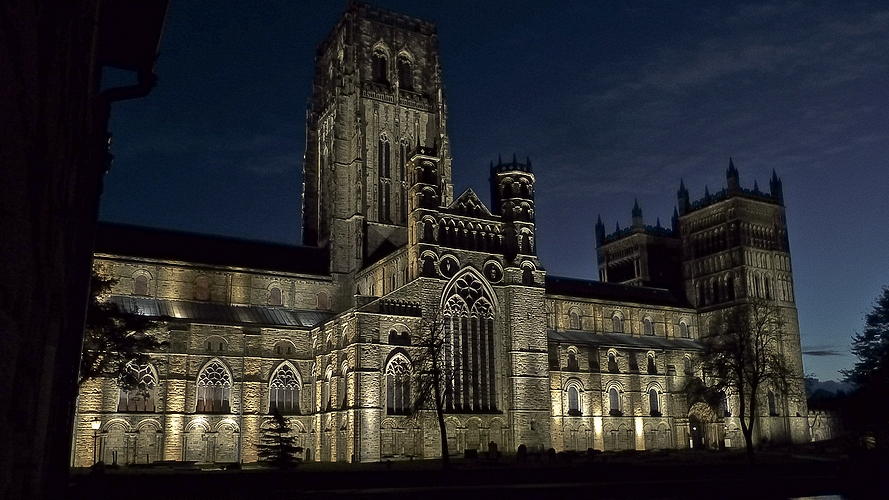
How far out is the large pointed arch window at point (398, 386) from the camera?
60741 mm

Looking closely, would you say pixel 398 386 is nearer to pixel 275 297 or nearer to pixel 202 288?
pixel 275 297

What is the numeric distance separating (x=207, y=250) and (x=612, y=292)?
1812 inches

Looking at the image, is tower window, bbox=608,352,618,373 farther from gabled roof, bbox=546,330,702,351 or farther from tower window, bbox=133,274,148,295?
tower window, bbox=133,274,148,295

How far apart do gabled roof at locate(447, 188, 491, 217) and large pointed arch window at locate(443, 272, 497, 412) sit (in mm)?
5498

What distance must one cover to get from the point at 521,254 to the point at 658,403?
23926 mm

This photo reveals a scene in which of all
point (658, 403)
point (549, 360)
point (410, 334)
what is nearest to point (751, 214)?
point (658, 403)

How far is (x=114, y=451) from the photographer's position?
56594 millimetres

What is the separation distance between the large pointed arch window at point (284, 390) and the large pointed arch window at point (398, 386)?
29.8ft

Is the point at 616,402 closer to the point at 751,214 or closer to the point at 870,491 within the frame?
the point at 751,214

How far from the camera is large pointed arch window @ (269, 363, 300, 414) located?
212ft

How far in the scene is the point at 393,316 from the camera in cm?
6216

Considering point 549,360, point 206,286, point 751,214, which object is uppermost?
point 751,214

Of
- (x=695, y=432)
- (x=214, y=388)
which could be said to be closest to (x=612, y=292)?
(x=695, y=432)

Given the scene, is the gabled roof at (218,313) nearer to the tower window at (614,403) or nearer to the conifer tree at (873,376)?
the tower window at (614,403)
